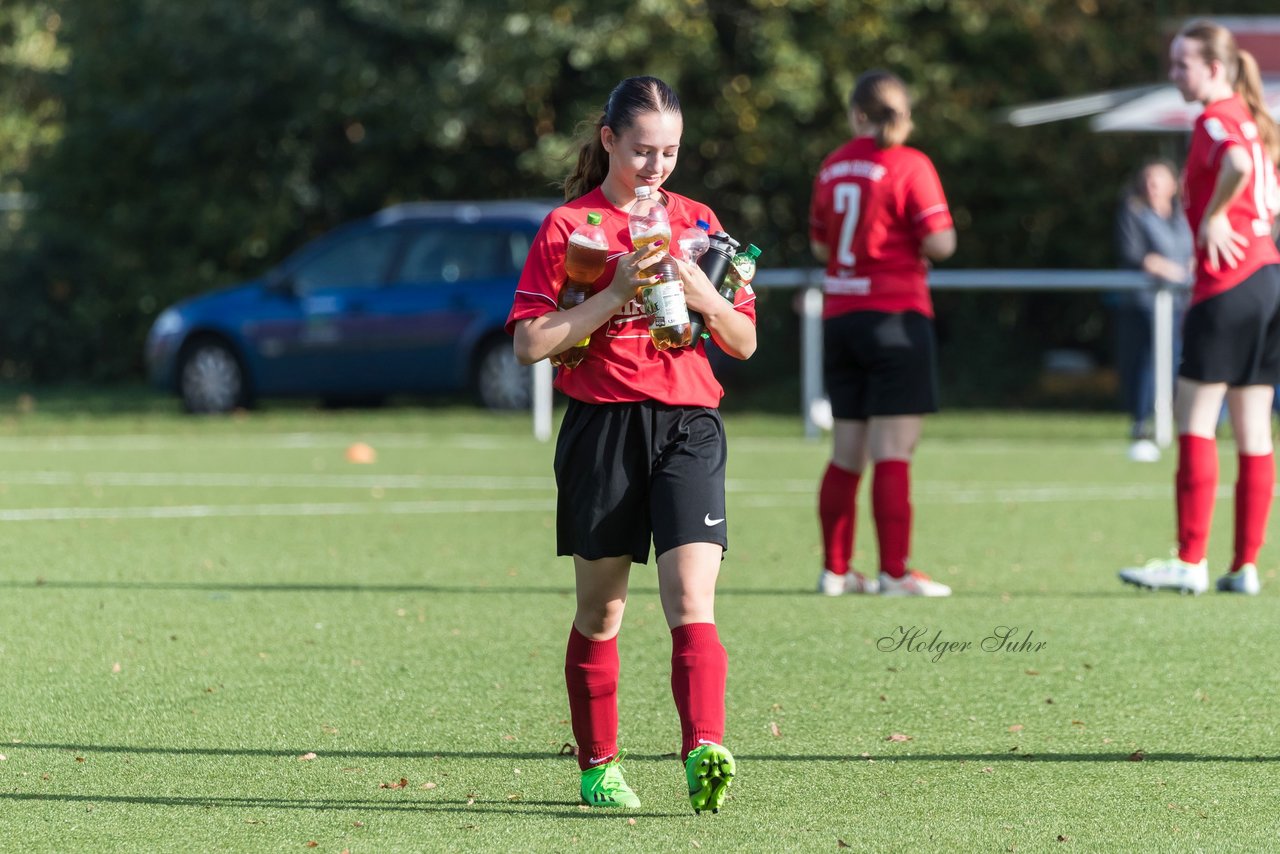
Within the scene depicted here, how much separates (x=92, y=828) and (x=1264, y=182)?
514 centimetres

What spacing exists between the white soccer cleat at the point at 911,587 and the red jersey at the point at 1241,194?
1.50 m

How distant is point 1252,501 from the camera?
774cm

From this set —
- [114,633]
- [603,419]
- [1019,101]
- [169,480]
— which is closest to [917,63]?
[1019,101]

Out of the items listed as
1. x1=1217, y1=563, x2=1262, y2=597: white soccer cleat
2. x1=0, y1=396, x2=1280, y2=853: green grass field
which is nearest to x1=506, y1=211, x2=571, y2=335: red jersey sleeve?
x1=0, y1=396, x2=1280, y2=853: green grass field

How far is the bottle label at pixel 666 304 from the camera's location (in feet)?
14.1

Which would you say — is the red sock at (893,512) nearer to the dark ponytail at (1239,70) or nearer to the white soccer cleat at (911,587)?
the white soccer cleat at (911,587)

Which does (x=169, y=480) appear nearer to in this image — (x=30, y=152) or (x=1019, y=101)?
(x=1019, y=101)

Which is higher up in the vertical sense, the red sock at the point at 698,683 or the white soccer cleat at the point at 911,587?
the red sock at the point at 698,683

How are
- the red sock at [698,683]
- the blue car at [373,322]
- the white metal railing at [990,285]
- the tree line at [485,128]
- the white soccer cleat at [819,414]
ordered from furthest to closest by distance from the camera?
the tree line at [485,128]
the blue car at [373,322]
the white soccer cleat at [819,414]
the white metal railing at [990,285]
the red sock at [698,683]

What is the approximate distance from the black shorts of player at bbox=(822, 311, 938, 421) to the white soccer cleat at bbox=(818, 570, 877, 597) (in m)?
0.65

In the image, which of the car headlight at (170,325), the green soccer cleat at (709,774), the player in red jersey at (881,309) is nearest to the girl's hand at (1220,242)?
the player in red jersey at (881,309)

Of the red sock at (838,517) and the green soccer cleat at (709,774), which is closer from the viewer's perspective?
the green soccer cleat at (709,774)

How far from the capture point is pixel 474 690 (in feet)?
19.7

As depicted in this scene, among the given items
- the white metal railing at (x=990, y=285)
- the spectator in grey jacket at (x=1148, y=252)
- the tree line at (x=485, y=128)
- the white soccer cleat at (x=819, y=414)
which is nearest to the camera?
the spectator in grey jacket at (x=1148, y=252)
